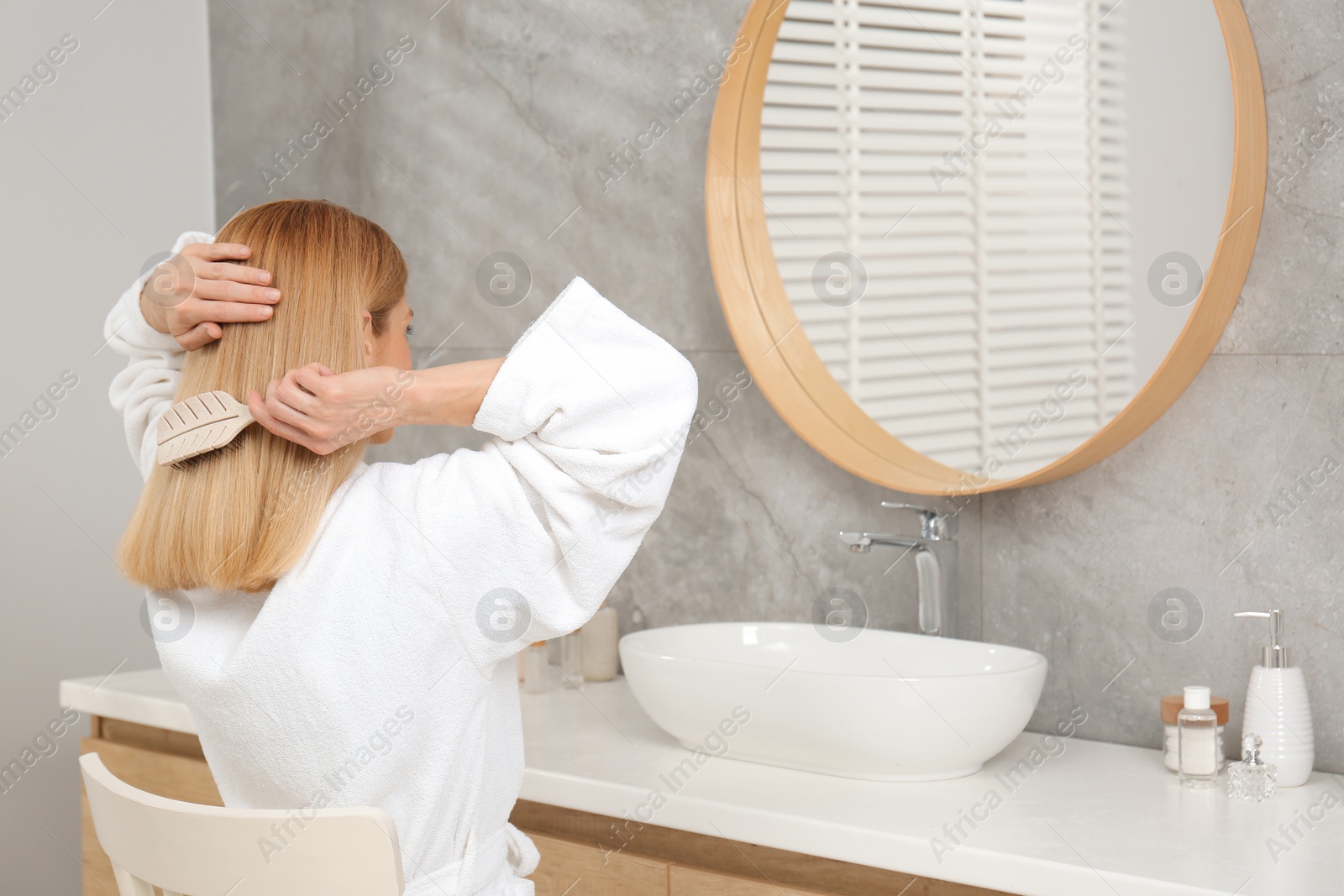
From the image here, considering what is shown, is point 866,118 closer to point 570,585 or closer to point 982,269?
point 982,269

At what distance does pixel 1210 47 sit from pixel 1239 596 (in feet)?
2.05

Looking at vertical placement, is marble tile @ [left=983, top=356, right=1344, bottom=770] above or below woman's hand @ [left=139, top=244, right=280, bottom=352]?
below

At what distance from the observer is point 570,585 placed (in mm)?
930

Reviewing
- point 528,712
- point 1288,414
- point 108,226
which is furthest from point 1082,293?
point 108,226

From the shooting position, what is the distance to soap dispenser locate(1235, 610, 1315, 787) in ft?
4.08

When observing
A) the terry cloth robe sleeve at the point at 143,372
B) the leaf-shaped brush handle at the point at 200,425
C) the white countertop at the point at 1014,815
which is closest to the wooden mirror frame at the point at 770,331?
the white countertop at the point at 1014,815

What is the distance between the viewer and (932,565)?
1521mm

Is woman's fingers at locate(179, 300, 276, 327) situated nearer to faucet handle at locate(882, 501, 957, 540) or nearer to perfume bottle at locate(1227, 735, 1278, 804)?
faucet handle at locate(882, 501, 957, 540)

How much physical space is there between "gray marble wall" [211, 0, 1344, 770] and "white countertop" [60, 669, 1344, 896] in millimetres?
179

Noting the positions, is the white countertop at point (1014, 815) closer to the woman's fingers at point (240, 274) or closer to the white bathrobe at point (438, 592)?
the white bathrobe at point (438, 592)

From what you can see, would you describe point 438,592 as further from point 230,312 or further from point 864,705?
point 864,705

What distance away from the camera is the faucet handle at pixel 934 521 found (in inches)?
60.8

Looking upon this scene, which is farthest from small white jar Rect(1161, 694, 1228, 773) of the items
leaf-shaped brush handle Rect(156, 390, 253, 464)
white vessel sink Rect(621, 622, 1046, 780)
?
leaf-shaped brush handle Rect(156, 390, 253, 464)

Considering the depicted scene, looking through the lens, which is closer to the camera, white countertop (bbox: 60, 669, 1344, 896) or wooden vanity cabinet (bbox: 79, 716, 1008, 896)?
white countertop (bbox: 60, 669, 1344, 896)
